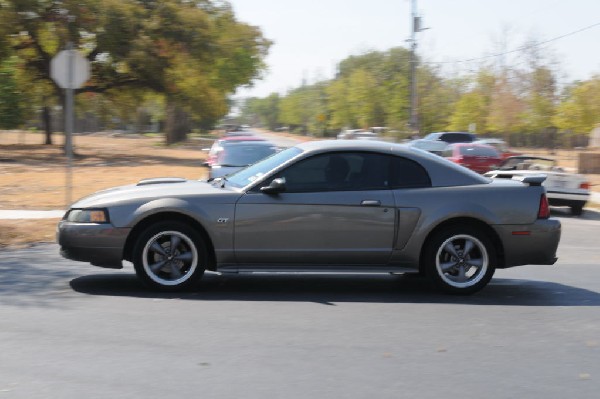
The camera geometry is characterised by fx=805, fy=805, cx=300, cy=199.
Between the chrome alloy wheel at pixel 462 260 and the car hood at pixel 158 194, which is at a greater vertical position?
the car hood at pixel 158 194

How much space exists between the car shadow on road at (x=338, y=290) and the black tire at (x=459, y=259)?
0.45 feet

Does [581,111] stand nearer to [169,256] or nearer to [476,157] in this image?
[476,157]

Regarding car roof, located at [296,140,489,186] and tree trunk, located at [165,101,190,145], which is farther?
tree trunk, located at [165,101,190,145]

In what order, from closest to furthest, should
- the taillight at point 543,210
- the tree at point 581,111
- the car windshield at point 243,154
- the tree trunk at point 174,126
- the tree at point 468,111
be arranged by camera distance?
the taillight at point 543,210
the car windshield at point 243,154
the tree at point 581,111
the tree at point 468,111
the tree trunk at point 174,126

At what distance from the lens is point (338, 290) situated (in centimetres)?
829

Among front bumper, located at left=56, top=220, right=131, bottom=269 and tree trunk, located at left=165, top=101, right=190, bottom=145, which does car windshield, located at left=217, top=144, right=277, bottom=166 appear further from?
tree trunk, located at left=165, top=101, right=190, bottom=145

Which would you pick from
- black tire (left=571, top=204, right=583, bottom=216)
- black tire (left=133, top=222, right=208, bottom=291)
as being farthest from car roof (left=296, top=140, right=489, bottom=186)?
black tire (left=571, top=204, right=583, bottom=216)

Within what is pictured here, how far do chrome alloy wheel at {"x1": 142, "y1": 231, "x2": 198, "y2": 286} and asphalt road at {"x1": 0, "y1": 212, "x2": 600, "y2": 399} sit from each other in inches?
8.1

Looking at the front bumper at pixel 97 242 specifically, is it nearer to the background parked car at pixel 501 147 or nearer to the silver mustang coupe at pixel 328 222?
the silver mustang coupe at pixel 328 222

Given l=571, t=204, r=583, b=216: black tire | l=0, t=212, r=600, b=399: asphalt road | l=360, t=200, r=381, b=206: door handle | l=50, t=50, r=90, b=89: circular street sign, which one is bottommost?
l=0, t=212, r=600, b=399: asphalt road

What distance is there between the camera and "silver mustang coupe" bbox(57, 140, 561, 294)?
770 cm

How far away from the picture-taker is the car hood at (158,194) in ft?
25.4

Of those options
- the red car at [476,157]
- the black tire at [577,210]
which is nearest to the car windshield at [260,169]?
the black tire at [577,210]

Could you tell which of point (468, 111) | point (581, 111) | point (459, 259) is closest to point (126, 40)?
point (581, 111)
